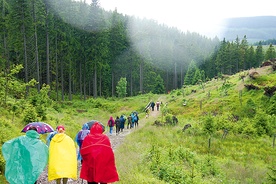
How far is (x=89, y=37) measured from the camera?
46.5m

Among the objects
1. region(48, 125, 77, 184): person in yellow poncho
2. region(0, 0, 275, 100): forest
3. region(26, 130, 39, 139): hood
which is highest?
region(0, 0, 275, 100): forest

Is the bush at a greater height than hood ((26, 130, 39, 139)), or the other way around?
hood ((26, 130, 39, 139))

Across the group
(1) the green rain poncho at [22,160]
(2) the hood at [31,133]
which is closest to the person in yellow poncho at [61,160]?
(1) the green rain poncho at [22,160]

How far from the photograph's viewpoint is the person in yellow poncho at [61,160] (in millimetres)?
6623

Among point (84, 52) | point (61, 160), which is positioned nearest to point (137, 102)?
point (84, 52)

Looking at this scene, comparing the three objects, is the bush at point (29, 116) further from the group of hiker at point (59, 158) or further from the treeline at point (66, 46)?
the group of hiker at point (59, 158)

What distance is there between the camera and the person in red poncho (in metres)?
6.00

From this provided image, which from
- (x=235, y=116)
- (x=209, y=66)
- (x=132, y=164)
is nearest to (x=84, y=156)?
(x=132, y=164)

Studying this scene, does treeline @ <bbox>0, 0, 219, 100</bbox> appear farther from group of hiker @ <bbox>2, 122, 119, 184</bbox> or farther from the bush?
group of hiker @ <bbox>2, 122, 119, 184</bbox>

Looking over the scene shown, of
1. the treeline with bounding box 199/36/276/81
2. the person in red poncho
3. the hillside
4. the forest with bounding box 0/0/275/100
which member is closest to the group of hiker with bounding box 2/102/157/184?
the person in red poncho

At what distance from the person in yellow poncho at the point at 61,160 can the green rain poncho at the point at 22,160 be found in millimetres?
368

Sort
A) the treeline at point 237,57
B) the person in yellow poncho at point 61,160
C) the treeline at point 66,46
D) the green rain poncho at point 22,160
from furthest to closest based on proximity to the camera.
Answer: the treeline at point 237,57 < the treeline at point 66,46 < the person in yellow poncho at point 61,160 < the green rain poncho at point 22,160

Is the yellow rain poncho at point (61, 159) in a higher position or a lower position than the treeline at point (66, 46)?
lower

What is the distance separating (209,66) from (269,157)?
277ft
